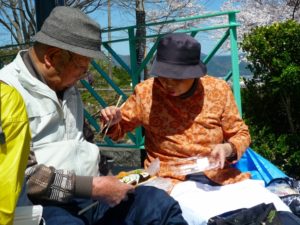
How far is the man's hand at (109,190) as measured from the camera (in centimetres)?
218

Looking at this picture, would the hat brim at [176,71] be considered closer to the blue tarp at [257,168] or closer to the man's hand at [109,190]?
the man's hand at [109,190]

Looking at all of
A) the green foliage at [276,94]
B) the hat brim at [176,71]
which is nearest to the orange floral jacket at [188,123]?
the hat brim at [176,71]

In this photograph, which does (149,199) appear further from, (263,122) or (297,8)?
(297,8)

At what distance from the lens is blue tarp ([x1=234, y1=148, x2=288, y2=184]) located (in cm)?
337

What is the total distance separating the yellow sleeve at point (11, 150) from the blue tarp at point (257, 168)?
195 cm

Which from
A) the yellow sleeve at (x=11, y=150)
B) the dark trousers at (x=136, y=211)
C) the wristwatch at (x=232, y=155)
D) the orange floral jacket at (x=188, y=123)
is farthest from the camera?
the orange floral jacket at (x=188, y=123)

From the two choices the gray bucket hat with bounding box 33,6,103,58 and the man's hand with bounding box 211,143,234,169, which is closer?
the gray bucket hat with bounding box 33,6,103,58

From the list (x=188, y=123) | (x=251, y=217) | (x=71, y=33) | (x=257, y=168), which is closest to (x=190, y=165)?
(x=188, y=123)

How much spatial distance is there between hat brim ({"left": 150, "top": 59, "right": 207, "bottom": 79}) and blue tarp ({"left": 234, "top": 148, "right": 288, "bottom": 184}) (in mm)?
912

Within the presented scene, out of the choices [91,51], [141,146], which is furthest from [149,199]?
[141,146]

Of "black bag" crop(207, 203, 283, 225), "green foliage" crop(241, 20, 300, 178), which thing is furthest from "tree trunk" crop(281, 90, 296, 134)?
"black bag" crop(207, 203, 283, 225)

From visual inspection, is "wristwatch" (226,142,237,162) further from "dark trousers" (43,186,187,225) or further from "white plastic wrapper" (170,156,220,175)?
"dark trousers" (43,186,187,225)

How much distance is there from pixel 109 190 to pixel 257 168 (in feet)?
4.96

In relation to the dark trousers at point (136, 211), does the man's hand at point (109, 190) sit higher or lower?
higher
